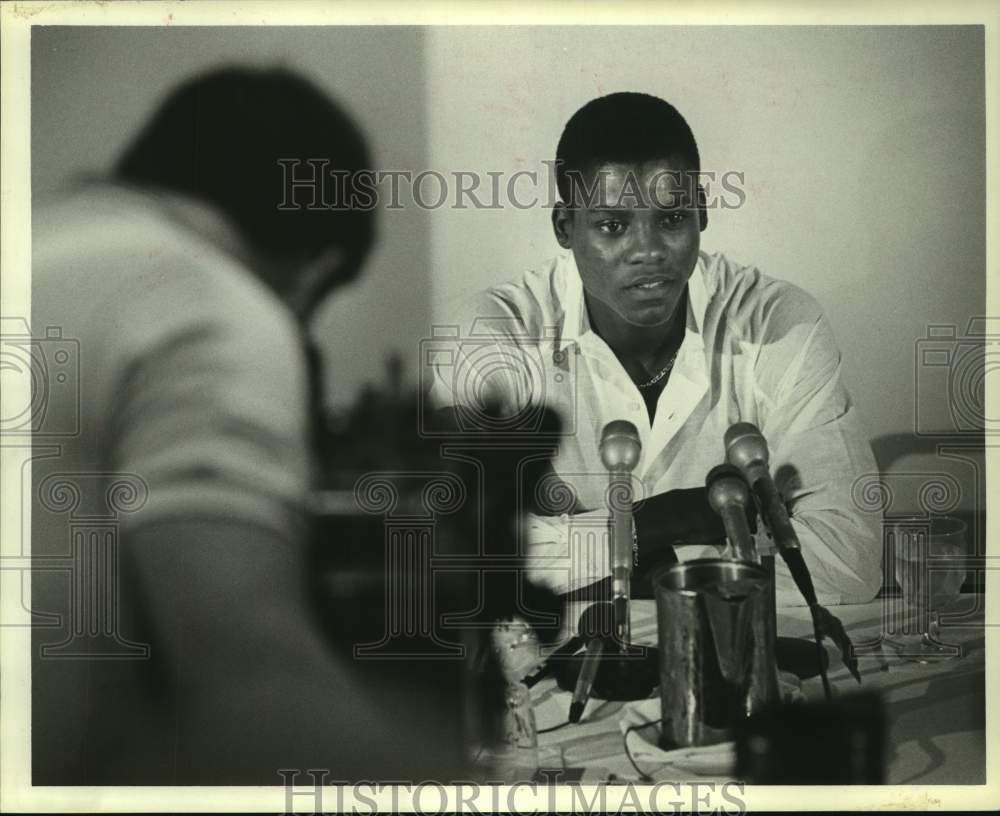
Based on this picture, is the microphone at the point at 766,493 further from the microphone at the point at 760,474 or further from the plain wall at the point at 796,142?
the plain wall at the point at 796,142

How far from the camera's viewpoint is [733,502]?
2305 mm

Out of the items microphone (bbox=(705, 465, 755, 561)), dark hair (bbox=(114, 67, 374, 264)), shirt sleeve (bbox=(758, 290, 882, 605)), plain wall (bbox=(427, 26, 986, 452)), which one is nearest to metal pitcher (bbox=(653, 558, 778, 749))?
microphone (bbox=(705, 465, 755, 561))

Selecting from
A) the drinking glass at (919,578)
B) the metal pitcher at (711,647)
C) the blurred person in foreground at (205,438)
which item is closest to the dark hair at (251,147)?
the blurred person in foreground at (205,438)

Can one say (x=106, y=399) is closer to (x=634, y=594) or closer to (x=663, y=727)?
(x=634, y=594)

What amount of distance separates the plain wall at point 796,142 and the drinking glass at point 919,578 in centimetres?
22

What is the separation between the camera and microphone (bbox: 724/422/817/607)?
230 cm

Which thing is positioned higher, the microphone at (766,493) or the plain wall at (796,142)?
the plain wall at (796,142)

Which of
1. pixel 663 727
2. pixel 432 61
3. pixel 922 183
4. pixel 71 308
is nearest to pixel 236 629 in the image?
pixel 71 308

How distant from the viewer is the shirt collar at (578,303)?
2.32 m

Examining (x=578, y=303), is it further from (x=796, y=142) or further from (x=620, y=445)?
(x=796, y=142)

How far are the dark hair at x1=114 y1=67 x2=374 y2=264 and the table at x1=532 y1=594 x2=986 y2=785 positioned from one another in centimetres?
96

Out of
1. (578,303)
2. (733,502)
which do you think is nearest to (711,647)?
(733,502)

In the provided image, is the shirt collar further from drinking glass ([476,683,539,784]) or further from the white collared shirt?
drinking glass ([476,683,539,784])

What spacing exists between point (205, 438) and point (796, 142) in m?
1.32
